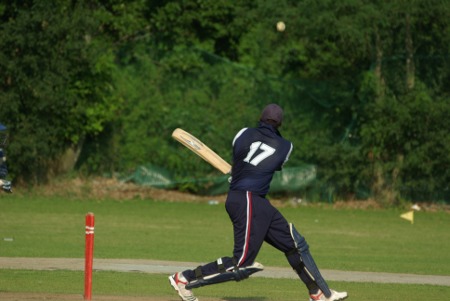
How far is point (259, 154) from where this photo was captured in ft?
34.5

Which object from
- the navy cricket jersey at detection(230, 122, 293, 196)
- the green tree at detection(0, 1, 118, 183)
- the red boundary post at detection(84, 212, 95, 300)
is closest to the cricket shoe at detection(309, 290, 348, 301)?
the navy cricket jersey at detection(230, 122, 293, 196)

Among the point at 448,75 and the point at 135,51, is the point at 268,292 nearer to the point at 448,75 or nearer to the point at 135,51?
the point at 448,75

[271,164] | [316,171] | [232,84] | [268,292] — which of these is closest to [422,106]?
[316,171]

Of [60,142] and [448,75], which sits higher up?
[448,75]

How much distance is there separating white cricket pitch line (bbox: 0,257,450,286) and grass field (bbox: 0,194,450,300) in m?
0.58

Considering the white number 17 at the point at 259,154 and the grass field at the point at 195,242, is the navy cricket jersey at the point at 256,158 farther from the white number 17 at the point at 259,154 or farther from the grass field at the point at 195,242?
the grass field at the point at 195,242

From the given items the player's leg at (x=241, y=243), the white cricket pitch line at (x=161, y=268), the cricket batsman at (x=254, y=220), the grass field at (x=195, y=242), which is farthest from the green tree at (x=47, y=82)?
the player's leg at (x=241, y=243)

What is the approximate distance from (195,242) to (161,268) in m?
4.55

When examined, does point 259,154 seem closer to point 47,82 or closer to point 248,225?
point 248,225

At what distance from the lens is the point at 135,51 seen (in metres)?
31.3

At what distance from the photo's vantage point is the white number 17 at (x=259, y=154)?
10.5 meters

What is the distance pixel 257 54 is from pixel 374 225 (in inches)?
392

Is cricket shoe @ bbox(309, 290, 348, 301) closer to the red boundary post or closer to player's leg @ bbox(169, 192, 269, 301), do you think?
player's leg @ bbox(169, 192, 269, 301)

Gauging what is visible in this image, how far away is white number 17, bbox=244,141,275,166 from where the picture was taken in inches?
412
